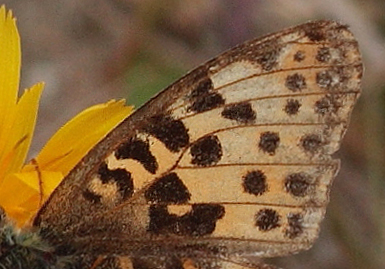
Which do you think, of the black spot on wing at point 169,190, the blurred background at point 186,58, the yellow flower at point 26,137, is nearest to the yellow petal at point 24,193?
the yellow flower at point 26,137

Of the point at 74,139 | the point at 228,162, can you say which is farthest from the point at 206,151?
the point at 74,139

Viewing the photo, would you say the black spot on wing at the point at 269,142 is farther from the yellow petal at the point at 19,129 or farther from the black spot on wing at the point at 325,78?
the yellow petal at the point at 19,129

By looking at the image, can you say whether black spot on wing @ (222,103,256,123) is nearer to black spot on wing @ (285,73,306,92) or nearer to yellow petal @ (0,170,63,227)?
black spot on wing @ (285,73,306,92)

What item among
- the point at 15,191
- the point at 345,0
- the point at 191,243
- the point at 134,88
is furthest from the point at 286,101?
the point at 345,0

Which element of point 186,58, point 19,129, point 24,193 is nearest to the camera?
point 24,193

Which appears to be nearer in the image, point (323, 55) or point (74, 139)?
point (323, 55)

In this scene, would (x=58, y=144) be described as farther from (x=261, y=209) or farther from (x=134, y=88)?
(x=134, y=88)

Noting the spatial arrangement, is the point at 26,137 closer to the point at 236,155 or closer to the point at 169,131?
the point at 169,131

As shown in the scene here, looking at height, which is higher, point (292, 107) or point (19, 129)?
point (19, 129)
